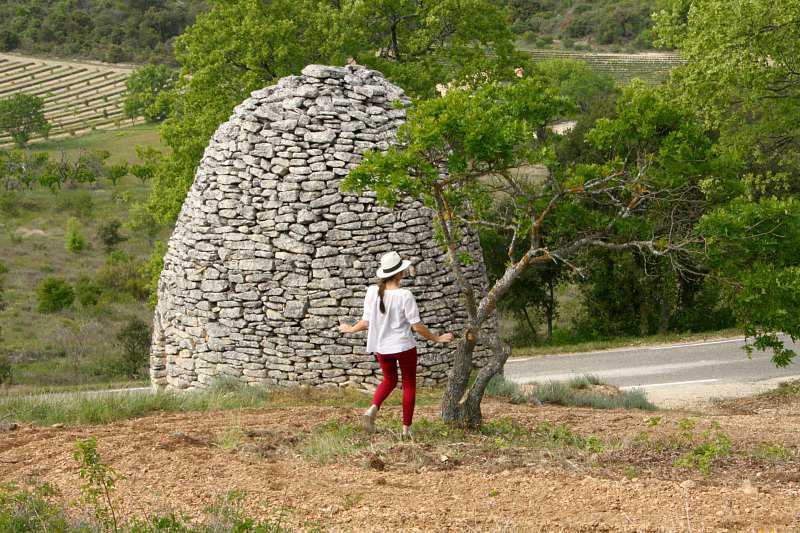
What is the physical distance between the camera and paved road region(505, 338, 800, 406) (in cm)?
1533

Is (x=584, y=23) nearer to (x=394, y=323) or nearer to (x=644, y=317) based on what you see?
(x=644, y=317)

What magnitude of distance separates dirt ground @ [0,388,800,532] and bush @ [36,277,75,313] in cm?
2185

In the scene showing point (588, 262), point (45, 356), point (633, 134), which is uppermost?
point (633, 134)

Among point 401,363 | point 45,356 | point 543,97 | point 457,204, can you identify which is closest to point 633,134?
point 543,97

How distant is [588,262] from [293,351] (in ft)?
43.9

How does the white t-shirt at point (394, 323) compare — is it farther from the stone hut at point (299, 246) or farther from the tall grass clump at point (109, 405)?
the stone hut at point (299, 246)

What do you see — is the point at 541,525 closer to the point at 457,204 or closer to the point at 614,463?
the point at 614,463

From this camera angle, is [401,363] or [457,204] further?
[457,204]

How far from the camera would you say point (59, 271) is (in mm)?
35719

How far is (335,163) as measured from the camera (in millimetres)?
11820

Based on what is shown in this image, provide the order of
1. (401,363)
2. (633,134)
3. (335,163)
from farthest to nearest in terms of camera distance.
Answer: (335,163)
(633,134)
(401,363)

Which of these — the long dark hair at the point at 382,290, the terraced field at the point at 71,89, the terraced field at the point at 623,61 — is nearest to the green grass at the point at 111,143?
the terraced field at the point at 71,89

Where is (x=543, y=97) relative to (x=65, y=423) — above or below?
above

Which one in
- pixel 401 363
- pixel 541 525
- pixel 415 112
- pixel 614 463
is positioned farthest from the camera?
pixel 415 112
